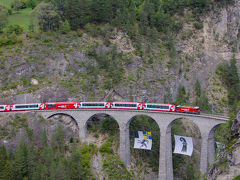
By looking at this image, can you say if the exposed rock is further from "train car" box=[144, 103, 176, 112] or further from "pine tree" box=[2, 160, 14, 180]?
"train car" box=[144, 103, 176, 112]

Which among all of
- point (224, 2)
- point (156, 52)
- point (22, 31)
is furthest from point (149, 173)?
point (224, 2)

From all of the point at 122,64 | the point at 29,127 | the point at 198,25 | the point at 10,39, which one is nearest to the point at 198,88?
the point at 122,64

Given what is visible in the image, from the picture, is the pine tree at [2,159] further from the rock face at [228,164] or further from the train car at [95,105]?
the rock face at [228,164]

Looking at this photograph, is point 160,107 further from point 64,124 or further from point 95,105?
point 64,124

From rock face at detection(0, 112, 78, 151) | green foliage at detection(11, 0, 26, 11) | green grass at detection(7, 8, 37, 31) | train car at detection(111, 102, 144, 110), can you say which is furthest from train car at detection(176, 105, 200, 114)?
green foliage at detection(11, 0, 26, 11)

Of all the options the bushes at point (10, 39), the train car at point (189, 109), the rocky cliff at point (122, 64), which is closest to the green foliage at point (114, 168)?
the train car at point (189, 109)

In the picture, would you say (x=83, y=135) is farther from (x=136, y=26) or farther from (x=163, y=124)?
(x=136, y=26)

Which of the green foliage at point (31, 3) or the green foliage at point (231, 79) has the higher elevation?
the green foliage at point (31, 3)
